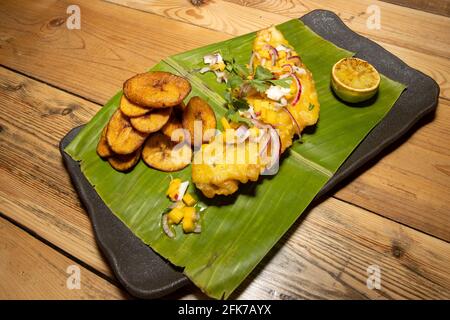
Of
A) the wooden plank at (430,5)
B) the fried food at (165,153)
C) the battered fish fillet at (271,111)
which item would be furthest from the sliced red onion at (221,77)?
the wooden plank at (430,5)

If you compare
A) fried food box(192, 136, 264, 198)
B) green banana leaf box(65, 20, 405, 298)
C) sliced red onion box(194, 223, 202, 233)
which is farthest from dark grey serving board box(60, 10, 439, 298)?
fried food box(192, 136, 264, 198)

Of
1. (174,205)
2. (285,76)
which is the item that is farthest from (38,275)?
(285,76)

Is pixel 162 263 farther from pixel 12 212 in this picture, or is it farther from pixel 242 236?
pixel 12 212

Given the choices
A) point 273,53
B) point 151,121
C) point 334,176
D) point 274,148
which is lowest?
point 334,176

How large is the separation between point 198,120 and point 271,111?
0.60m

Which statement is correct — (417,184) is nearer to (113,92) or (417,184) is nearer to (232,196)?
(232,196)

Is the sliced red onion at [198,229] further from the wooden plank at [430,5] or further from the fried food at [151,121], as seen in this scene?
the wooden plank at [430,5]

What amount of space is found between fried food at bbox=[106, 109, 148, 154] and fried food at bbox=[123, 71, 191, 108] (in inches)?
8.1

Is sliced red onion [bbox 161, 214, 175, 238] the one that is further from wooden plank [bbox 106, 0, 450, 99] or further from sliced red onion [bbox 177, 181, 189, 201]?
wooden plank [bbox 106, 0, 450, 99]

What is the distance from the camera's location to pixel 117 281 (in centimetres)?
286

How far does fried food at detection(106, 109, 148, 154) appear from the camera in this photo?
290 cm

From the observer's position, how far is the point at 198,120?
317 centimetres

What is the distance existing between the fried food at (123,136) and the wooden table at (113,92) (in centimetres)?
71

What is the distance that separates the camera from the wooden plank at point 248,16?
420cm
